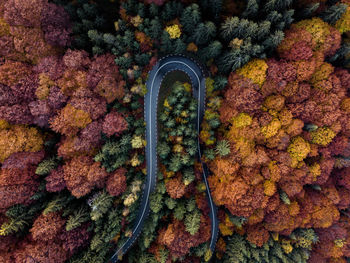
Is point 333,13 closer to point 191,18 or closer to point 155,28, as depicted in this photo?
point 191,18

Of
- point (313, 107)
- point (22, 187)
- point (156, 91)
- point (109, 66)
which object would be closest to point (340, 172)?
point (313, 107)

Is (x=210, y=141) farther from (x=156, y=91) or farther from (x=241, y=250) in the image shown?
(x=241, y=250)

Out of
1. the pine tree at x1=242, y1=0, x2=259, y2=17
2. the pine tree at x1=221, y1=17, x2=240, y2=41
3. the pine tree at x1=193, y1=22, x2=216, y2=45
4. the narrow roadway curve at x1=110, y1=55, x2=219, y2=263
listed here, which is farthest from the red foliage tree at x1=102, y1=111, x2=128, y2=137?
the pine tree at x1=242, y1=0, x2=259, y2=17

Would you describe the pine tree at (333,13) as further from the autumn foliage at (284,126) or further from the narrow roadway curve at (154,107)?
the narrow roadway curve at (154,107)

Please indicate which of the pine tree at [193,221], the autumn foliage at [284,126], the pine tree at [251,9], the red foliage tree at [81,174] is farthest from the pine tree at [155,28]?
the pine tree at [193,221]

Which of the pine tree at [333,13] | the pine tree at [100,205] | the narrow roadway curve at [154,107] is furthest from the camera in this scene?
the narrow roadway curve at [154,107]
